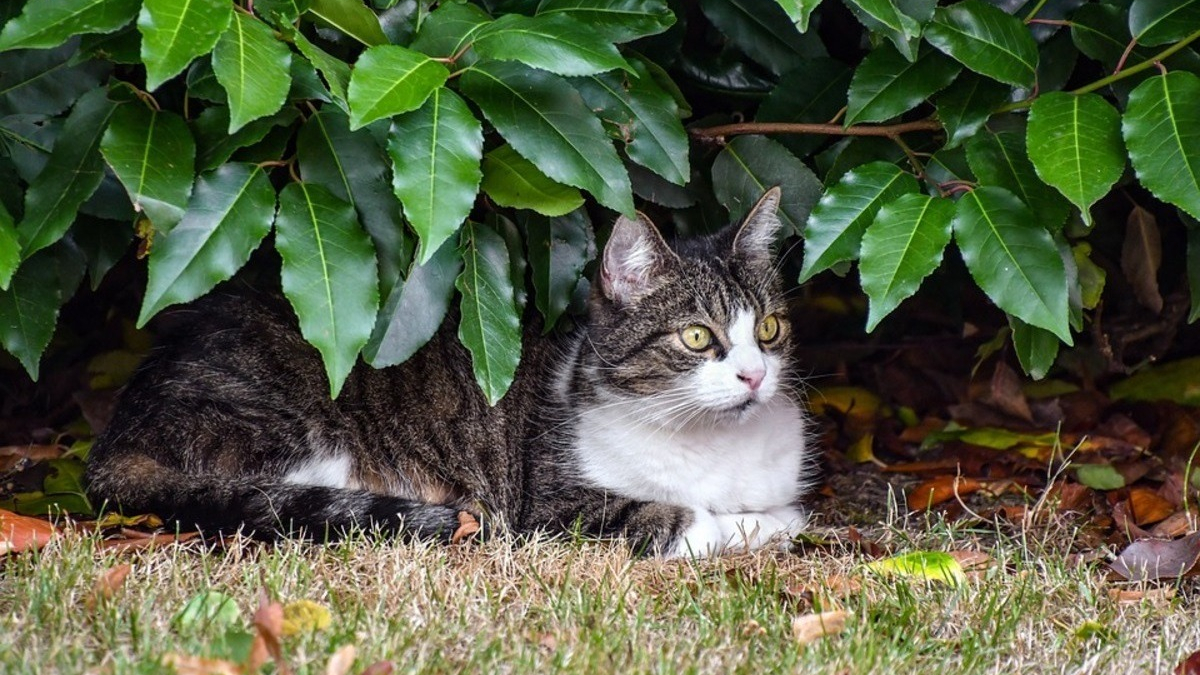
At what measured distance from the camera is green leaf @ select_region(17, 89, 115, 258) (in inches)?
113

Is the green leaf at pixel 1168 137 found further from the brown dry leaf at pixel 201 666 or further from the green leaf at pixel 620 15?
the brown dry leaf at pixel 201 666

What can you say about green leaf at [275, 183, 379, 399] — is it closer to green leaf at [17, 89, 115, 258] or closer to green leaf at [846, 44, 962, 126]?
green leaf at [17, 89, 115, 258]

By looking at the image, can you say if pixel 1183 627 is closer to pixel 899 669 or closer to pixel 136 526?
pixel 899 669

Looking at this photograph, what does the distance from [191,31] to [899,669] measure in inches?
69.0

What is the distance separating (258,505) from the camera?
333 centimetres

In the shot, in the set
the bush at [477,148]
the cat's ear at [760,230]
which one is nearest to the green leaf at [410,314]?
the bush at [477,148]

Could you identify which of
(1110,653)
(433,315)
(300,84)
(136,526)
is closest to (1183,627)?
(1110,653)

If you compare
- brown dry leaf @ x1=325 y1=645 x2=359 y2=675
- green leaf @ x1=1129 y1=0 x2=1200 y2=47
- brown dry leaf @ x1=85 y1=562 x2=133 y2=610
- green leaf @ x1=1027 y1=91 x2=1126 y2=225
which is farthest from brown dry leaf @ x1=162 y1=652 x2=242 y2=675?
green leaf @ x1=1129 y1=0 x2=1200 y2=47

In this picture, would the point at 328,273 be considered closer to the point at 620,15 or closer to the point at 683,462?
the point at 620,15

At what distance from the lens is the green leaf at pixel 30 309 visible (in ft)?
10.5

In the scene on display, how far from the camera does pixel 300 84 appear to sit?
110 inches

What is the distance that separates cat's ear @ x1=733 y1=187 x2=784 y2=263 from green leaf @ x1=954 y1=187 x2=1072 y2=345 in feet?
2.17

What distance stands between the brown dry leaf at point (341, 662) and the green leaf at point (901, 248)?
50.6 inches

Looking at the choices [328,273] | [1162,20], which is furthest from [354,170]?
[1162,20]
